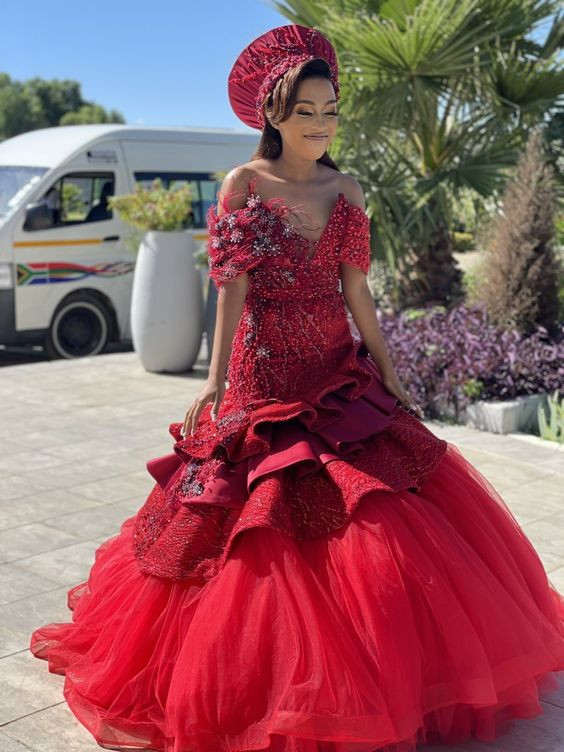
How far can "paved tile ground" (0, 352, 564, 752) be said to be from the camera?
3324mm

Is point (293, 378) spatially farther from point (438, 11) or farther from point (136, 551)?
point (438, 11)

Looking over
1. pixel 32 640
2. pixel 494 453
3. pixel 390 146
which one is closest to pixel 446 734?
pixel 32 640

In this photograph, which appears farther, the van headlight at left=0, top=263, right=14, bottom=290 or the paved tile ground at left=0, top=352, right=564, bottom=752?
the van headlight at left=0, top=263, right=14, bottom=290

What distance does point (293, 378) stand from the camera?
3373 mm

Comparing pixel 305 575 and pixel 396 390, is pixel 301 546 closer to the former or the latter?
pixel 305 575

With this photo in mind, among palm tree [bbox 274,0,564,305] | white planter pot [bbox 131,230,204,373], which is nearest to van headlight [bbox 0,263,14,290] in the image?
white planter pot [bbox 131,230,204,373]

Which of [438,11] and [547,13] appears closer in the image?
[438,11]

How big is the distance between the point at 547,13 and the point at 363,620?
25.6ft

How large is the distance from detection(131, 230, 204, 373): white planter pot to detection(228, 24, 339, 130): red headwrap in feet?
20.2

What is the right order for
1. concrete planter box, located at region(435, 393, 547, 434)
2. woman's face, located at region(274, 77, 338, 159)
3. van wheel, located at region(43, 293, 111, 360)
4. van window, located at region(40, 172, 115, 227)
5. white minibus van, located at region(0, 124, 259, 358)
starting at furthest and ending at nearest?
1. van wheel, located at region(43, 293, 111, 360)
2. van window, located at region(40, 172, 115, 227)
3. white minibus van, located at region(0, 124, 259, 358)
4. concrete planter box, located at region(435, 393, 547, 434)
5. woman's face, located at region(274, 77, 338, 159)

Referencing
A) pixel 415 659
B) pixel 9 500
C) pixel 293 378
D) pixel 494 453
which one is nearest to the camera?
pixel 415 659

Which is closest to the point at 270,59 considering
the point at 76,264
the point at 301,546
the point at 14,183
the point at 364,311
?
the point at 364,311

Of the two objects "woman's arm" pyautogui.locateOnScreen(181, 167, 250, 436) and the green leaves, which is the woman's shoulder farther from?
the green leaves

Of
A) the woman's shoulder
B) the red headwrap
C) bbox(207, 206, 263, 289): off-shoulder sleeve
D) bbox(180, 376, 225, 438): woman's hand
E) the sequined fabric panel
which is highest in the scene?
the red headwrap
